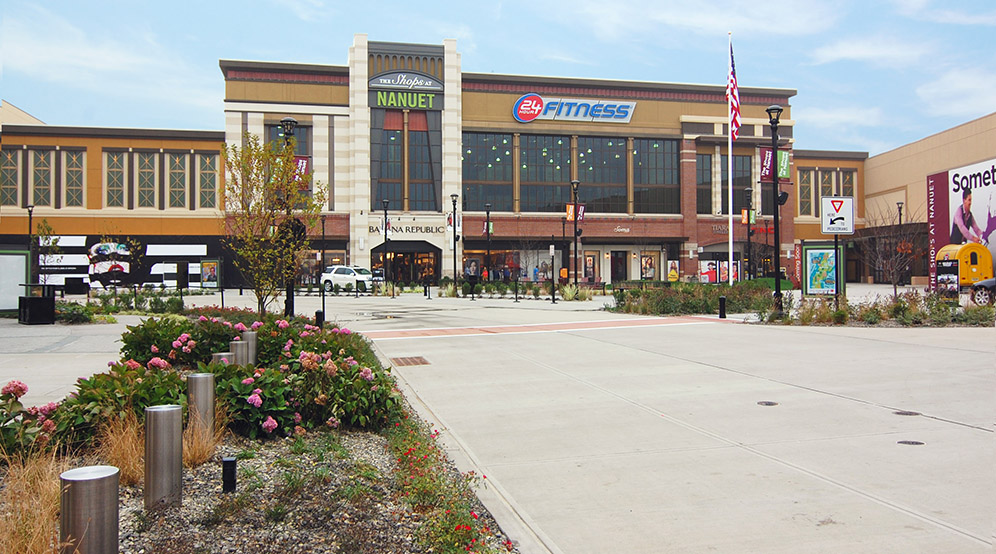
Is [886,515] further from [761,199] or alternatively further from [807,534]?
[761,199]

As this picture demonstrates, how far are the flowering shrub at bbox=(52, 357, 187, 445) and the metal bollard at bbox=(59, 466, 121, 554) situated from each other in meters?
2.36

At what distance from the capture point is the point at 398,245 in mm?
63062

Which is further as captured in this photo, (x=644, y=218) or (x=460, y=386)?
(x=644, y=218)

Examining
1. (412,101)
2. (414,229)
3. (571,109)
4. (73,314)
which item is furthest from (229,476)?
(571,109)

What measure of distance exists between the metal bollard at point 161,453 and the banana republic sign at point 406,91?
61035 millimetres

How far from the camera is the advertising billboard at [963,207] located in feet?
102

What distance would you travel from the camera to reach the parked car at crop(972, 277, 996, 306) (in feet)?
80.4

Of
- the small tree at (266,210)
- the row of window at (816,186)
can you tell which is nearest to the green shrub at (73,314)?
the small tree at (266,210)

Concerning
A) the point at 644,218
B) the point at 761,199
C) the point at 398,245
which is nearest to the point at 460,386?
the point at 398,245

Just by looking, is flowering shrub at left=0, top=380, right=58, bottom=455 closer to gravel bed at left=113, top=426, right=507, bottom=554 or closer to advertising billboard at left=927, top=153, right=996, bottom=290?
gravel bed at left=113, top=426, right=507, bottom=554

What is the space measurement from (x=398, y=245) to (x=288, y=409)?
57.4m

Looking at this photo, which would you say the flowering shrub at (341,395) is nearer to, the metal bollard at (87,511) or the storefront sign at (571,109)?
the metal bollard at (87,511)

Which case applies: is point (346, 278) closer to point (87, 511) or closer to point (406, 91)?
point (406, 91)

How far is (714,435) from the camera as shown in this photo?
6812mm
